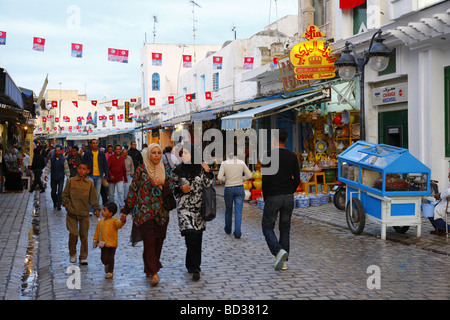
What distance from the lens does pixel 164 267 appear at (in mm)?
7047

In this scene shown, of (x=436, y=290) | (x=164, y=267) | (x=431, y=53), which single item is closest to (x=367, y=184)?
(x=436, y=290)

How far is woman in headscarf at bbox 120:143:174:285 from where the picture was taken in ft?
20.1

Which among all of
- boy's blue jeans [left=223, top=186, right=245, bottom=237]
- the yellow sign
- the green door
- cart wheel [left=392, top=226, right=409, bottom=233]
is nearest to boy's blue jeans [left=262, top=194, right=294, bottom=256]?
boy's blue jeans [left=223, top=186, right=245, bottom=237]

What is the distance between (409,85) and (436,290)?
855cm

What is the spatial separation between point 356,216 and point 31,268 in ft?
18.7

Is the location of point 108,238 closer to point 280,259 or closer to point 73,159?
point 280,259

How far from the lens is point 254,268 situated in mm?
6895

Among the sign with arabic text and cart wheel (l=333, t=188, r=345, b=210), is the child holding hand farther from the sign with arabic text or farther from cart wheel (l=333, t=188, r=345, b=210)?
the sign with arabic text

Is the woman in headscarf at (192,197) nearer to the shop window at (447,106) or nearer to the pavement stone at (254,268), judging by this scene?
the pavement stone at (254,268)

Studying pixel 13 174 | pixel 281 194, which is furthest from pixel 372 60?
Answer: pixel 13 174

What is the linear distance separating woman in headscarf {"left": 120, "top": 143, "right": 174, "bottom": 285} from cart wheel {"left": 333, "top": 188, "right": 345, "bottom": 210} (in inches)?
289

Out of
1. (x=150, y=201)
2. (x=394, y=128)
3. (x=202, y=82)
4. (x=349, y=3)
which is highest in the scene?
(x=202, y=82)

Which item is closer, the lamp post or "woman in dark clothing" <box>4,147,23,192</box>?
the lamp post

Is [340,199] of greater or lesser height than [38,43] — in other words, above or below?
below
